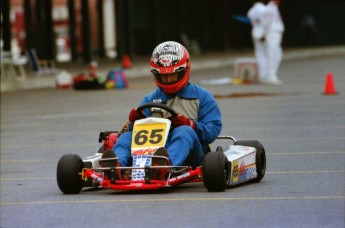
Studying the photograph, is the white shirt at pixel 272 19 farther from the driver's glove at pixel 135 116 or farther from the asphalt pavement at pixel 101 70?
the driver's glove at pixel 135 116

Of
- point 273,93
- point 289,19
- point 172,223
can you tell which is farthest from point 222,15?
point 172,223

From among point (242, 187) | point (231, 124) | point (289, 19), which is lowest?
point (289, 19)

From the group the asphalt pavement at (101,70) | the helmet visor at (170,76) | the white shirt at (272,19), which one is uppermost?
the helmet visor at (170,76)

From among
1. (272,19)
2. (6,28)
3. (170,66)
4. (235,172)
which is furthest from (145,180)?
(6,28)

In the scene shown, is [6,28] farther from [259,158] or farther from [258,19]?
[259,158]

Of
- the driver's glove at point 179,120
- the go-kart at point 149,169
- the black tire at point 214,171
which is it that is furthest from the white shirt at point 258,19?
the black tire at point 214,171

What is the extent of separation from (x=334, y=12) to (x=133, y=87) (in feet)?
140

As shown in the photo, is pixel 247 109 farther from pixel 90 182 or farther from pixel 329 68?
pixel 329 68

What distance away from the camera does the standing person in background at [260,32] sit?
97.0 ft

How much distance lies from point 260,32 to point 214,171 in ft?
65.9

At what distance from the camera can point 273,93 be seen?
26078mm

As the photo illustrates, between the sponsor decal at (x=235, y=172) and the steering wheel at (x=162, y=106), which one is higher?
the steering wheel at (x=162, y=106)

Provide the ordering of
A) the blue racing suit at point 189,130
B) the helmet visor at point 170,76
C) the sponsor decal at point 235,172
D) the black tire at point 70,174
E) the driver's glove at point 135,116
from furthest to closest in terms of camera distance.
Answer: the helmet visor at point 170,76 < the driver's glove at point 135,116 < the sponsor decal at point 235,172 < the blue racing suit at point 189,130 < the black tire at point 70,174

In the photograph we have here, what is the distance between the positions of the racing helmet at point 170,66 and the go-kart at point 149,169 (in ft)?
0.92
